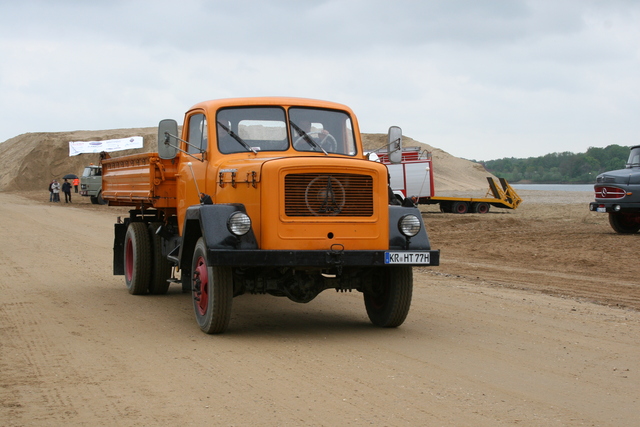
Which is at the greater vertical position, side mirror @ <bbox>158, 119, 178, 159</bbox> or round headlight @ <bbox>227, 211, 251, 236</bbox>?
side mirror @ <bbox>158, 119, 178, 159</bbox>

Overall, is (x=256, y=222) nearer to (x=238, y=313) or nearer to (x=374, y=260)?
(x=374, y=260)

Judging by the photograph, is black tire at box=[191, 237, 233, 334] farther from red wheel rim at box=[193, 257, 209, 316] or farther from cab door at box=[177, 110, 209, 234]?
cab door at box=[177, 110, 209, 234]

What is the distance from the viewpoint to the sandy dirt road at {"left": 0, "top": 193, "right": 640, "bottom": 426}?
550 cm

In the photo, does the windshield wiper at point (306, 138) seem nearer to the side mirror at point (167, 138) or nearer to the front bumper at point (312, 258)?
the side mirror at point (167, 138)

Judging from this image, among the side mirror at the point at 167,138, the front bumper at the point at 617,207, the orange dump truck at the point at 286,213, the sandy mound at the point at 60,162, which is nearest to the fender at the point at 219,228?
the orange dump truck at the point at 286,213

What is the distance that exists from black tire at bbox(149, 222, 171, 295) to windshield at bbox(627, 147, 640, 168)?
15338 millimetres

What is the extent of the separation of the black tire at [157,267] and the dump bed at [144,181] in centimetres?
52

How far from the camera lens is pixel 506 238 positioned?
2208cm

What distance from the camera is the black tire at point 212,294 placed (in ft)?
26.3

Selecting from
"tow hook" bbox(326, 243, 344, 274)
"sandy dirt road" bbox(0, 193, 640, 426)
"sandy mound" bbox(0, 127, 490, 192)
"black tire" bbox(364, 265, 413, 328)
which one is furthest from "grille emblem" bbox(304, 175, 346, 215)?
"sandy mound" bbox(0, 127, 490, 192)

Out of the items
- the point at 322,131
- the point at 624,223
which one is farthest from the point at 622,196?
the point at 322,131

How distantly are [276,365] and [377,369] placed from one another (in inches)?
33.9

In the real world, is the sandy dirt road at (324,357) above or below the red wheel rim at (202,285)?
below

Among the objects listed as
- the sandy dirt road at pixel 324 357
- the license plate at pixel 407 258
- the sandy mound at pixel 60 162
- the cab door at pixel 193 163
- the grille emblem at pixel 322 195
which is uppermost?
the sandy mound at pixel 60 162
